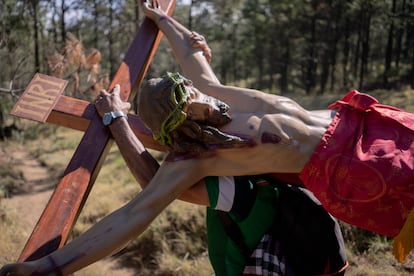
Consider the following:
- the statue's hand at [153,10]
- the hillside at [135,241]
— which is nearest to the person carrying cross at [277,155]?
the statue's hand at [153,10]

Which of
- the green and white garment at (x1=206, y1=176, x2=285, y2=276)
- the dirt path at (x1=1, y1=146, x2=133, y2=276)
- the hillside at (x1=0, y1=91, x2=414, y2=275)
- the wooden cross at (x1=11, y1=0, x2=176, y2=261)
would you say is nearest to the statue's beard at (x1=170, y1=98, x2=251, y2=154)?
the green and white garment at (x1=206, y1=176, x2=285, y2=276)

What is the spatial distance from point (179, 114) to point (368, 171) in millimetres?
696

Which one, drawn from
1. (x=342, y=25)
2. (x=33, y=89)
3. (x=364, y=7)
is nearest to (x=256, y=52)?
(x=342, y=25)

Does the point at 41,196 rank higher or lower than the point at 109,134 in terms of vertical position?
lower

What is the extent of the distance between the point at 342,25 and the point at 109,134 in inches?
981

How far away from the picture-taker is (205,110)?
169 cm

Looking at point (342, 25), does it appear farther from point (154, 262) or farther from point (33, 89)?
point (33, 89)

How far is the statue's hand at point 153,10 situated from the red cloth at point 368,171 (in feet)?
4.37

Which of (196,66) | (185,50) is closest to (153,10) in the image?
(185,50)

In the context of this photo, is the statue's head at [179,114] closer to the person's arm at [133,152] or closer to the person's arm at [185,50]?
the person's arm at [133,152]

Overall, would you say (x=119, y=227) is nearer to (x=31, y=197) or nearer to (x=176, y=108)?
(x=176, y=108)

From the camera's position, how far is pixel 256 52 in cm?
3012

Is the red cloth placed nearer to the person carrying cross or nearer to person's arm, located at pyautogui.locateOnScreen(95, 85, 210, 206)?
the person carrying cross

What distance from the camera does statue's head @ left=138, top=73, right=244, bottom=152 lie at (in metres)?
1.63
